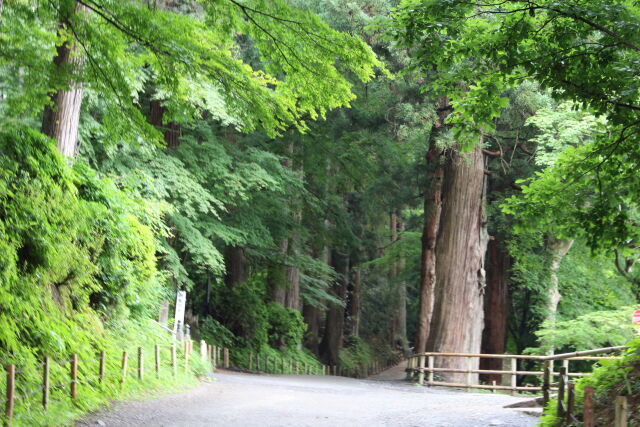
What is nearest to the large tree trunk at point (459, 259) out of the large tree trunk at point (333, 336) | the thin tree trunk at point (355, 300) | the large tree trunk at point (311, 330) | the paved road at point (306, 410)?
the paved road at point (306, 410)

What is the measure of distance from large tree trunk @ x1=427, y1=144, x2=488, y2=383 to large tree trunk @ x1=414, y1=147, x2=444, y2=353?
220 centimetres

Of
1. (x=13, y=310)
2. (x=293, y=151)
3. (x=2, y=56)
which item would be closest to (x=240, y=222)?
(x=293, y=151)

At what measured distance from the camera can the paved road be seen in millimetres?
10125

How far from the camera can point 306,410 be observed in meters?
11.9

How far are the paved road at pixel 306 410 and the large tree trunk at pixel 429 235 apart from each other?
8.32m

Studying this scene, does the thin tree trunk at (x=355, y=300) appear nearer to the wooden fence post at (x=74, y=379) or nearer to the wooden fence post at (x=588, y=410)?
the wooden fence post at (x=74, y=379)

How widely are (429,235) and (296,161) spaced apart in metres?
6.10

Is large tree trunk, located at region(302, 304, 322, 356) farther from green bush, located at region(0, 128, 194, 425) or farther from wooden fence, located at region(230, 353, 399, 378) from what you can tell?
green bush, located at region(0, 128, 194, 425)

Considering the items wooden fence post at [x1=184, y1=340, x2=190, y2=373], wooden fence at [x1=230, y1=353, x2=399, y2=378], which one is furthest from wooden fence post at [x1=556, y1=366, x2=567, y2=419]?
wooden fence at [x1=230, y1=353, x2=399, y2=378]

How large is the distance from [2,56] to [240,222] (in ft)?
51.9

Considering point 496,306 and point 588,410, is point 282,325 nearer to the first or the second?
point 496,306

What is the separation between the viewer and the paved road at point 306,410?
1012cm

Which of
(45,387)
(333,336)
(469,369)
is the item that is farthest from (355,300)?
(45,387)

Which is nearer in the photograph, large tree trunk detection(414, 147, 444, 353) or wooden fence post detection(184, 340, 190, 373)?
wooden fence post detection(184, 340, 190, 373)
